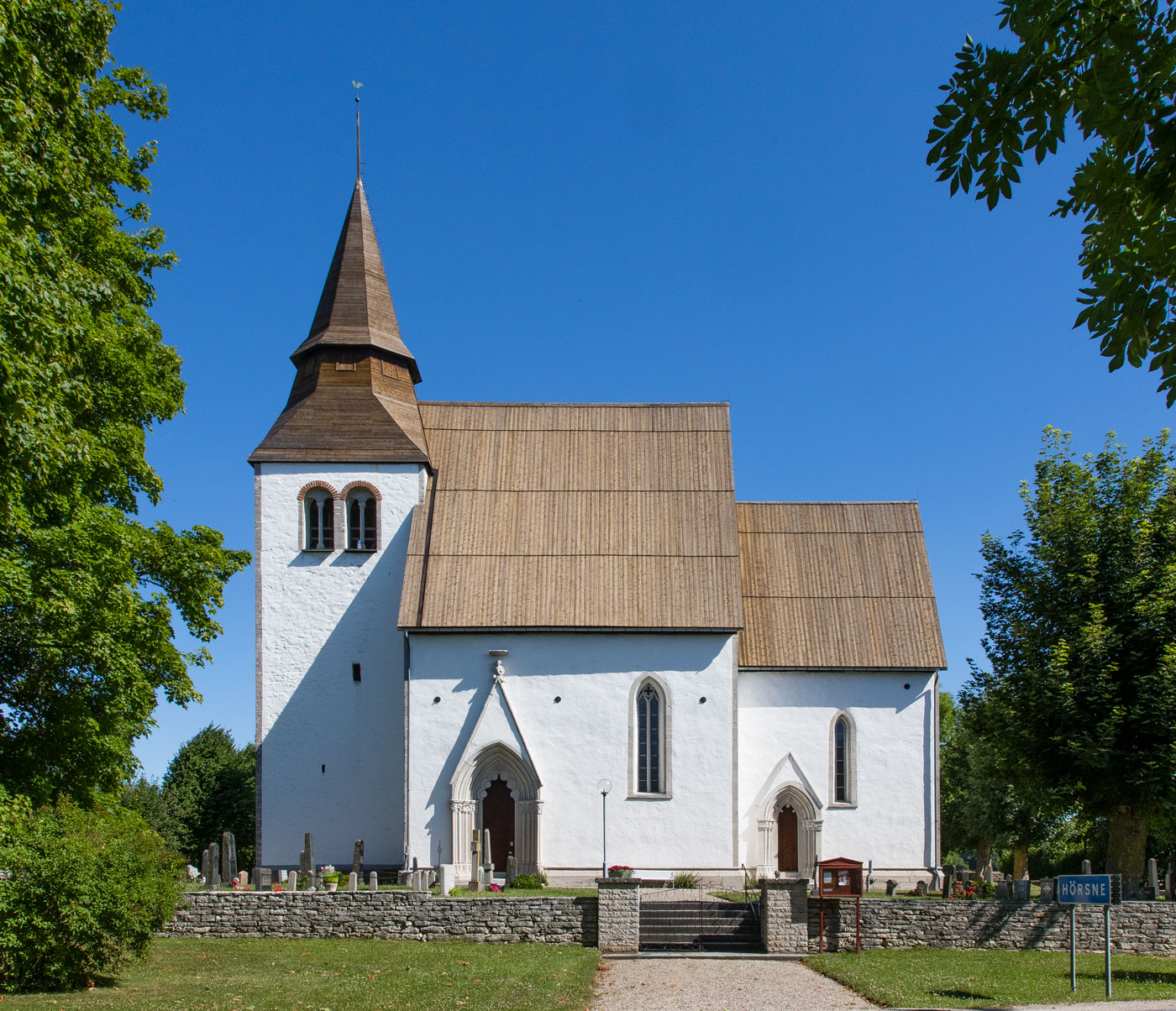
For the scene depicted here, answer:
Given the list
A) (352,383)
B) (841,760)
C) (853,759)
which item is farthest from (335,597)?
(853,759)

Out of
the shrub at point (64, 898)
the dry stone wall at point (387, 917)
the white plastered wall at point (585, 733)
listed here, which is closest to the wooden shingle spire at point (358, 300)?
the white plastered wall at point (585, 733)

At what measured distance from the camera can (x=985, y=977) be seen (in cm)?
1677

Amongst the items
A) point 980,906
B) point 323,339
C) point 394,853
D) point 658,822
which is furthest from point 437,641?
point 980,906

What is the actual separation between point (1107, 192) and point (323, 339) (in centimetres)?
2845

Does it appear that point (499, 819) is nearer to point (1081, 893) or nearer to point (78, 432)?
point (1081, 893)

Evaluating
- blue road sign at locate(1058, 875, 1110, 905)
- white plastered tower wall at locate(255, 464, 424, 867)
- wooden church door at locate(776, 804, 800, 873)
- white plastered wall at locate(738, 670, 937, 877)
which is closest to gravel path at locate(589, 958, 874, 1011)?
blue road sign at locate(1058, 875, 1110, 905)

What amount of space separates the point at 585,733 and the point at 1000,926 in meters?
12.3

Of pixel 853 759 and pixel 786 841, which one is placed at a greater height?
pixel 853 759

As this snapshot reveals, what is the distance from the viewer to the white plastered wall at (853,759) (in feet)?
97.9

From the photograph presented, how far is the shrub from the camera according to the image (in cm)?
1421

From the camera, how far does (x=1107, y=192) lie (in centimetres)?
588

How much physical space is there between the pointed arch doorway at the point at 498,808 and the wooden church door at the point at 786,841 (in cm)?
688

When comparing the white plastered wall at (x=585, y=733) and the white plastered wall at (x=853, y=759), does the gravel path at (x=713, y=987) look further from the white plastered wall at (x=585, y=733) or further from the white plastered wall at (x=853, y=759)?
the white plastered wall at (x=853, y=759)

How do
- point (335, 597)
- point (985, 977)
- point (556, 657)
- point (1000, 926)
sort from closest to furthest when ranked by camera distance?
point (985, 977)
point (1000, 926)
point (556, 657)
point (335, 597)
